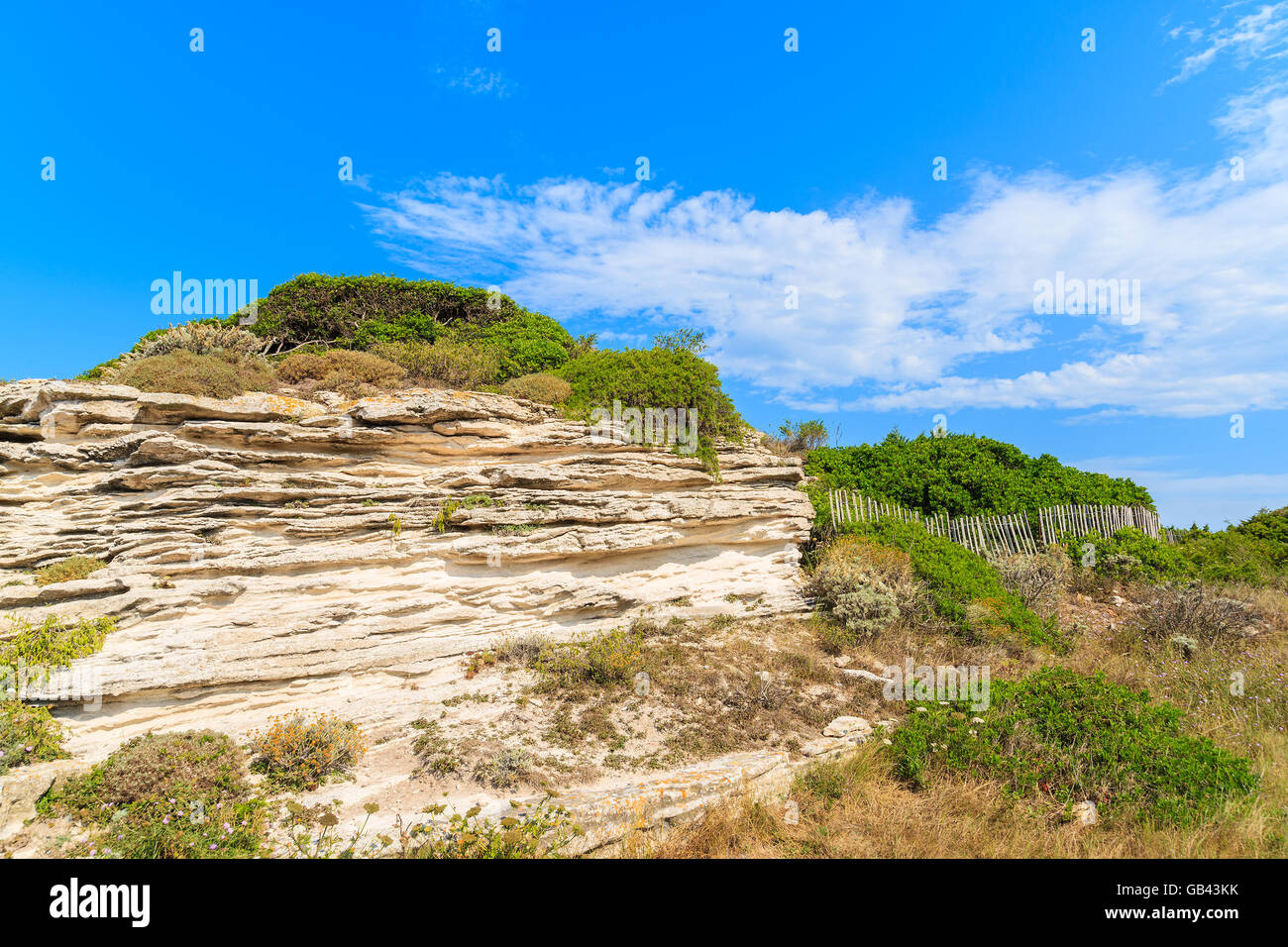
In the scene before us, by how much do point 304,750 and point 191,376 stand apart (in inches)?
297

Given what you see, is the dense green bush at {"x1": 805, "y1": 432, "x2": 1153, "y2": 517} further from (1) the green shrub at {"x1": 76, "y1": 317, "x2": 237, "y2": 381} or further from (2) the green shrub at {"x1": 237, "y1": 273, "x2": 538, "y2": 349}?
(1) the green shrub at {"x1": 76, "y1": 317, "x2": 237, "y2": 381}

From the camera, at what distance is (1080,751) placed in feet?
19.7

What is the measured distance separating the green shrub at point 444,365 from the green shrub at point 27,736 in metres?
8.04

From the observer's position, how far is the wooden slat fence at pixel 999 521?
1441 cm

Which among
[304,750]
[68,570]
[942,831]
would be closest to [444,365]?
[68,570]

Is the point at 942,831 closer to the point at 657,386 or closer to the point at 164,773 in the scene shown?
the point at 164,773

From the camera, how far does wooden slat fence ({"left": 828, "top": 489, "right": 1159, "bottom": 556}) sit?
47.3 feet

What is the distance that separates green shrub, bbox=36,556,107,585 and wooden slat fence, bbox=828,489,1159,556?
14.1 meters

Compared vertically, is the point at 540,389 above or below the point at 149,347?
below

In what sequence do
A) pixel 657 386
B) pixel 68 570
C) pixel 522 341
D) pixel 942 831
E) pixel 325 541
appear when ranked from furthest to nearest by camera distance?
pixel 522 341 → pixel 657 386 → pixel 325 541 → pixel 68 570 → pixel 942 831

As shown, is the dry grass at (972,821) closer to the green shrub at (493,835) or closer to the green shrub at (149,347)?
the green shrub at (493,835)

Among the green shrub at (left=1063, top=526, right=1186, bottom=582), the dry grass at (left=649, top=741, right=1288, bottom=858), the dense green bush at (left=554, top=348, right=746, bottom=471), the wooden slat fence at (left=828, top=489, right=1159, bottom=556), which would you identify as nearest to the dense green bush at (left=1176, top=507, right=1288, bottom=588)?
the green shrub at (left=1063, top=526, right=1186, bottom=582)
